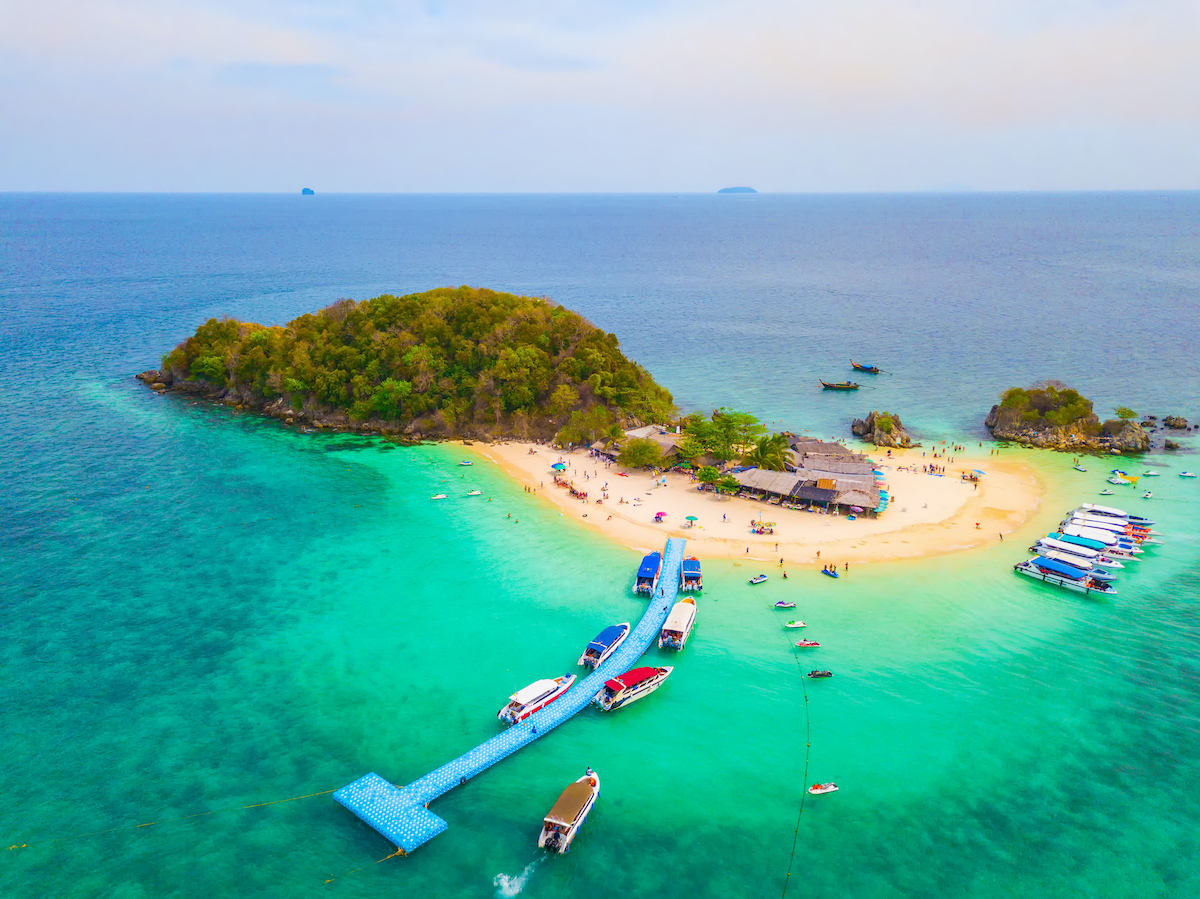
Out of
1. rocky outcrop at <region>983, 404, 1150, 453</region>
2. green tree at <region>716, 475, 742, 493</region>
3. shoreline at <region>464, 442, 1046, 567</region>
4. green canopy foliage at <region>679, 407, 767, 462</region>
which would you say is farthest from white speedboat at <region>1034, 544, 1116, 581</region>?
rocky outcrop at <region>983, 404, 1150, 453</region>

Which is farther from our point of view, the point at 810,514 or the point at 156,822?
the point at 810,514

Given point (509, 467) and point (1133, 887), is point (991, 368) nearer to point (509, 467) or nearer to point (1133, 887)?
point (509, 467)

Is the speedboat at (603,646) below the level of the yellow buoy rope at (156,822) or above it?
above

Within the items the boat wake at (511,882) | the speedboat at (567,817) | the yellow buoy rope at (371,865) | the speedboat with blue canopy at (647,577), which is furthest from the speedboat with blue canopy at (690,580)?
the yellow buoy rope at (371,865)

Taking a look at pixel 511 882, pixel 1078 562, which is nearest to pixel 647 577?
pixel 511 882

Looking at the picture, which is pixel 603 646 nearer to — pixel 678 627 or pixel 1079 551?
pixel 678 627

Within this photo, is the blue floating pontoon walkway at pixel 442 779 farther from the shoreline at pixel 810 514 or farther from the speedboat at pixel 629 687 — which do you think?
the shoreline at pixel 810 514

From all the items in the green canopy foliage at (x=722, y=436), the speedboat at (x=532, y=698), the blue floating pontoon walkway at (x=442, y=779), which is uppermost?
the green canopy foliage at (x=722, y=436)
